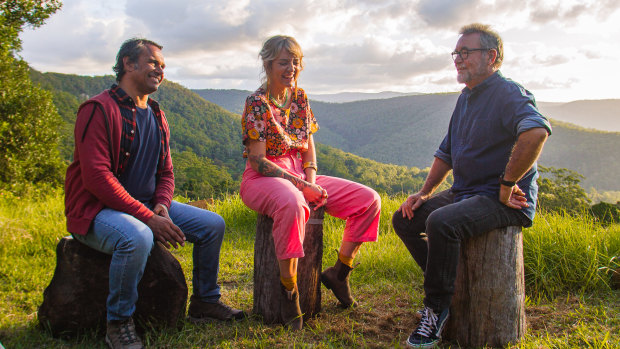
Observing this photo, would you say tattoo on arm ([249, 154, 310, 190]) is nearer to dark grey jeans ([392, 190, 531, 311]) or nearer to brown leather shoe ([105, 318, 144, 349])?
dark grey jeans ([392, 190, 531, 311])

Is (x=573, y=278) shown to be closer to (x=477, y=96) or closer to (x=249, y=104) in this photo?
(x=477, y=96)

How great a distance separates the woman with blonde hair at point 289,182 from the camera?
2865 millimetres

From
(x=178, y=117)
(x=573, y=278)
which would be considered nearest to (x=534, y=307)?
(x=573, y=278)

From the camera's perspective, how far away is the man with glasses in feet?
8.70

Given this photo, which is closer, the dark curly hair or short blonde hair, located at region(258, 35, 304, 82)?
the dark curly hair

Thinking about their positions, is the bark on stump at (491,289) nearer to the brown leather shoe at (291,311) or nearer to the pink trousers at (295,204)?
the pink trousers at (295,204)

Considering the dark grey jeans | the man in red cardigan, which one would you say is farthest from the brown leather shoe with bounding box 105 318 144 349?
the dark grey jeans

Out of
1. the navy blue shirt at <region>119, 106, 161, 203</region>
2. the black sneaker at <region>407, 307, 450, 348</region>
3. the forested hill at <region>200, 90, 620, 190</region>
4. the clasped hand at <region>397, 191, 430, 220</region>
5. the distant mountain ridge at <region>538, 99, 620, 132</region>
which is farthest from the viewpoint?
the distant mountain ridge at <region>538, 99, 620, 132</region>

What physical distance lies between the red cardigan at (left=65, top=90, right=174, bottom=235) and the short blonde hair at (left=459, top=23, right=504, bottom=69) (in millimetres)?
2416

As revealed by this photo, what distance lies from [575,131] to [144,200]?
10251 cm

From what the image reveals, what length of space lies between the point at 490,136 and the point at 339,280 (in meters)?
1.52

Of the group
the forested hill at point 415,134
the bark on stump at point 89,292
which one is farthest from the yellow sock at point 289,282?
the forested hill at point 415,134

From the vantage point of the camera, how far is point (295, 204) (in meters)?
2.83

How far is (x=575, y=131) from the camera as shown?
8906cm
